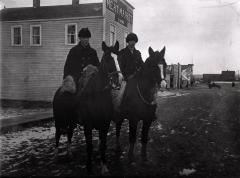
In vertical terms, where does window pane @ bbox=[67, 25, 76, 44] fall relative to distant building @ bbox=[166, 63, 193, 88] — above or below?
above

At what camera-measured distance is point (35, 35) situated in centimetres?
2642

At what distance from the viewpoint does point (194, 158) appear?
7266mm

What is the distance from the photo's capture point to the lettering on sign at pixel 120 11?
24148mm

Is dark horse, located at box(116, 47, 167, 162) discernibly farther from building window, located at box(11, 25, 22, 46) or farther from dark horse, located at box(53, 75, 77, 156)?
building window, located at box(11, 25, 22, 46)

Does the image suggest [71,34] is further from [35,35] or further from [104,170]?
[104,170]

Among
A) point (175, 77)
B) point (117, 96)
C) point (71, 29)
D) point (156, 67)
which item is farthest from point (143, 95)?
point (175, 77)

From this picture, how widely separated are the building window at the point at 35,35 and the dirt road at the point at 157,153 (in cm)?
1551

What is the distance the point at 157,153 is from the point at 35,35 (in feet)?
69.4

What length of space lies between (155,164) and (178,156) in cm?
91

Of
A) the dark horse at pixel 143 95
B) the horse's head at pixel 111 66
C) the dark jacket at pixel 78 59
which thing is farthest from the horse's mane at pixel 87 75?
the dark horse at pixel 143 95

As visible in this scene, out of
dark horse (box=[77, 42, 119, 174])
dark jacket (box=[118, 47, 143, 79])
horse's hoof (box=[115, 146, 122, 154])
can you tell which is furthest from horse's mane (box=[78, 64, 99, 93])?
horse's hoof (box=[115, 146, 122, 154])

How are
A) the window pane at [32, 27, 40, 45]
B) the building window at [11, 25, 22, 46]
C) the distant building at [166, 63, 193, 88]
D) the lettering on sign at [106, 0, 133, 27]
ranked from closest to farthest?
1. the lettering on sign at [106, 0, 133, 27]
2. the window pane at [32, 27, 40, 45]
3. the building window at [11, 25, 22, 46]
4. the distant building at [166, 63, 193, 88]

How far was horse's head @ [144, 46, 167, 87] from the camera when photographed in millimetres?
6570

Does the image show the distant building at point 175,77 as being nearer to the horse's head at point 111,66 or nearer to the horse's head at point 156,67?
the horse's head at point 156,67
